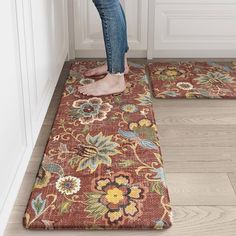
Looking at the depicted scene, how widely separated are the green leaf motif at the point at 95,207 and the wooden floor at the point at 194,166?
0.20 ft

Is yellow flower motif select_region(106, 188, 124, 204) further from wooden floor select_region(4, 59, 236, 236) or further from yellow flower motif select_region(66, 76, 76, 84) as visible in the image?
yellow flower motif select_region(66, 76, 76, 84)

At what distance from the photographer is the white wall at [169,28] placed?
252 centimetres

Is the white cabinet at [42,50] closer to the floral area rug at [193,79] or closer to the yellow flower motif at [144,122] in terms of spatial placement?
the yellow flower motif at [144,122]

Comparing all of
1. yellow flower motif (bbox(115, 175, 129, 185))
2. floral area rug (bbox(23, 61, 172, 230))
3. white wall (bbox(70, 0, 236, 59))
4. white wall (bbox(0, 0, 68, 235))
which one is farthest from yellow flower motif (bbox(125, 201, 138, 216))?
white wall (bbox(70, 0, 236, 59))

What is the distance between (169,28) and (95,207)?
139 cm

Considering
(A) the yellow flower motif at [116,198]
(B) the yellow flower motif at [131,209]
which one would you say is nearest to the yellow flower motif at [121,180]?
(A) the yellow flower motif at [116,198]

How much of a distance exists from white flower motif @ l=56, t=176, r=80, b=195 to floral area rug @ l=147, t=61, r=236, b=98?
0.77 meters

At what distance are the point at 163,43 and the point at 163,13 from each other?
0.53ft

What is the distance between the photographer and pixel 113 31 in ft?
6.73

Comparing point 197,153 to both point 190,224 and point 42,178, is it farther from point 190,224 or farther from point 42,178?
point 42,178

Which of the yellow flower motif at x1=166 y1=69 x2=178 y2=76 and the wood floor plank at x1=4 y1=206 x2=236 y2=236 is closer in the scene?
the wood floor plank at x1=4 y1=206 x2=236 y2=236

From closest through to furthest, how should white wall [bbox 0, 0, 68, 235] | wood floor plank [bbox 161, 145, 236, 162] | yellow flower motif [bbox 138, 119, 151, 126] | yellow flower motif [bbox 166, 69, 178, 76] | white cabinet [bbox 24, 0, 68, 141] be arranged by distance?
white wall [bbox 0, 0, 68, 235] → white cabinet [bbox 24, 0, 68, 141] → wood floor plank [bbox 161, 145, 236, 162] → yellow flower motif [bbox 138, 119, 151, 126] → yellow flower motif [bbox 166, 69, 178, 76]

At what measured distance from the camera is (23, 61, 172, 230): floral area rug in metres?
1.41

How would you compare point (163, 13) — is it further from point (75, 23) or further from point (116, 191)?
point (116, 191)
